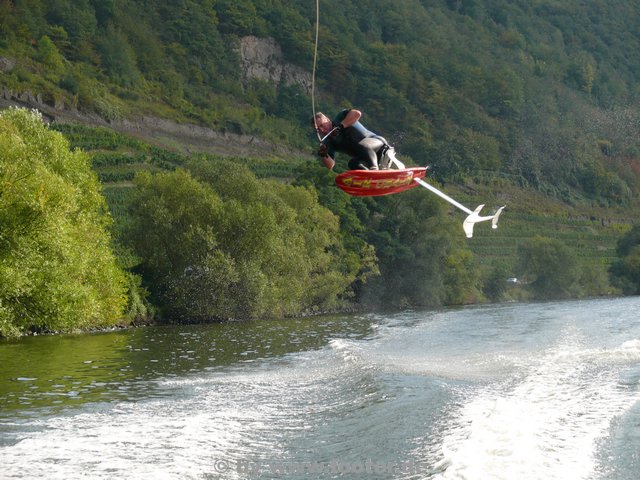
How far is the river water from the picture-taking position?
1455 centimetres

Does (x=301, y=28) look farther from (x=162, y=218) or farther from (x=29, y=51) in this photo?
(x=162, y=218)

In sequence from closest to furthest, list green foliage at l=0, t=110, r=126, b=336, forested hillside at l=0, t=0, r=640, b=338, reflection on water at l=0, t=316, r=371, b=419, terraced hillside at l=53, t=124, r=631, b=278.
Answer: reflection on water at l=0, t=316, r=371, b=419 → green foliage at l=0, t=110, r=126, b=336 → forested hillside at l=0, t=0, r=640, b=338 → terraced hillside at l=53, t=124, r=631, b=278

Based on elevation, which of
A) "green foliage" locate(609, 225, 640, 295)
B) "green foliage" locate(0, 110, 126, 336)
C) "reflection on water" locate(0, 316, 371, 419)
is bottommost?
"green foliage" locate(609, 225, 640, 295)

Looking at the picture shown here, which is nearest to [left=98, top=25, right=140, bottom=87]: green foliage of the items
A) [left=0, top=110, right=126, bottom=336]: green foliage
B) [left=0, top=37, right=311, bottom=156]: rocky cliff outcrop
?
[left=0, top=37, right=311, bottom=156]: rocky cliff outcrop

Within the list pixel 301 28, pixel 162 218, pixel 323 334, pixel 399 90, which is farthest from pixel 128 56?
pixel 323 334

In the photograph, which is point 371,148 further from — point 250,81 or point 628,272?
point 250,81

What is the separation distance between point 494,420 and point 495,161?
158516 millimetres

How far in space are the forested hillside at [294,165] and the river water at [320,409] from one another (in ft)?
52.8

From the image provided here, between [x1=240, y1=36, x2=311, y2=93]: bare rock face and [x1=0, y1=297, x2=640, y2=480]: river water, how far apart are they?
153m

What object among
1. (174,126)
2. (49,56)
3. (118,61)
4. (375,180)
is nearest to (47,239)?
(375,180)

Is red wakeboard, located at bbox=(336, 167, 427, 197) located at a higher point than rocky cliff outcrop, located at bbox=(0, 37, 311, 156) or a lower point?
lower

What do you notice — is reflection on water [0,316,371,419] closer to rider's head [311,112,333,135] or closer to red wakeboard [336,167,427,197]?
red wakeboard [336,167,427,197]

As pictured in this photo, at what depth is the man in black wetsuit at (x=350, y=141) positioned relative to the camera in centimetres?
1897

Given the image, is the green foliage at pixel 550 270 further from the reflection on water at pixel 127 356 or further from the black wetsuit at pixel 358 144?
the black wetsuit at pixel 358 144
